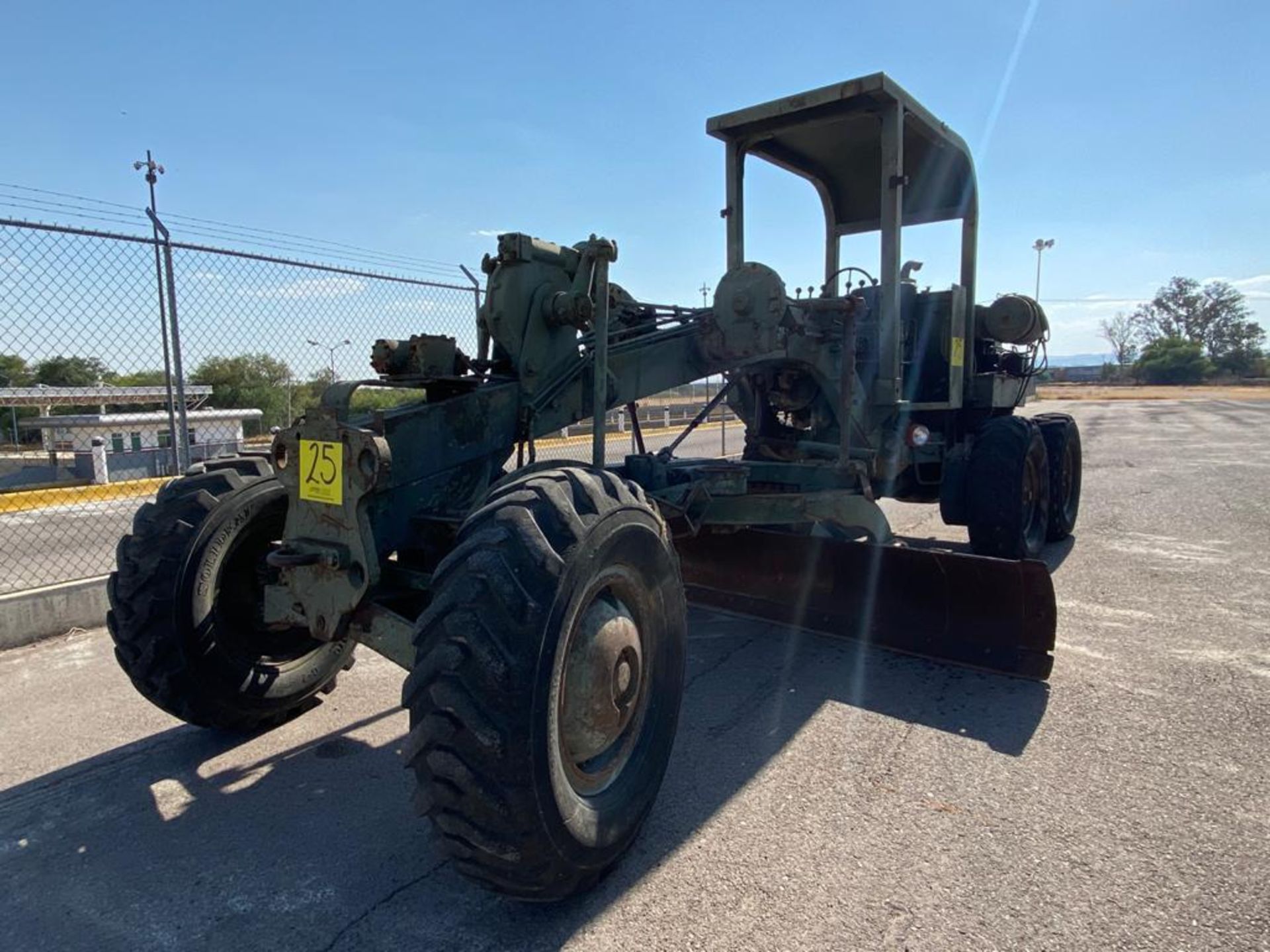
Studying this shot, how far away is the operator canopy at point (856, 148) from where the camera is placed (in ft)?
17.5

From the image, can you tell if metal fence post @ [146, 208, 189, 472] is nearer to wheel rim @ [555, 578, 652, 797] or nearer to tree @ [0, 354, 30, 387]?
wheel rim @ [555, 578, 652, 797]

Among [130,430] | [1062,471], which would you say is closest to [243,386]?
[130,430]

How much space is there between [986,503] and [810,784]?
3.42 meters

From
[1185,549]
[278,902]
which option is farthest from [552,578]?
[1185,549]

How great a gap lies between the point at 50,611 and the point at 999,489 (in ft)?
22.1

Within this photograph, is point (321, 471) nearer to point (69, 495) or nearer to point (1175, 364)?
point (69, 495)

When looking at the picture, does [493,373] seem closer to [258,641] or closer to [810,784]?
[258,641]

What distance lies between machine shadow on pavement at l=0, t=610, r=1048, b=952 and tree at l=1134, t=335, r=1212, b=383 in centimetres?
9467

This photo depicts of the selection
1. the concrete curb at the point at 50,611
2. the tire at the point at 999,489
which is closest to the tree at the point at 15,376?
the concrete curb at the point at 50,611

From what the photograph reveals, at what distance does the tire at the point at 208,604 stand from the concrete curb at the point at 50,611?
2.28 m

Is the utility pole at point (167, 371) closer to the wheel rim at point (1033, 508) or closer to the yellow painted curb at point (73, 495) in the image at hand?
the yellow painted curb at point (73, 495)

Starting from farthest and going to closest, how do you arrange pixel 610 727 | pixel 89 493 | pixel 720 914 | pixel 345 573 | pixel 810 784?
pixel 89 493, pixel 810 784, pixel 345 573, pixel 610 727, pixel 720 914

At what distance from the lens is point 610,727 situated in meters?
2.75

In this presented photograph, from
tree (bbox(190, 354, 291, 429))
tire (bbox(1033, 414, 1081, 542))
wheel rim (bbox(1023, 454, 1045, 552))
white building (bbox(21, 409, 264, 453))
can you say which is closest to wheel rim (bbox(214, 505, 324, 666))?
wheel rim (bbox(1023, 454, 1045, 552))
